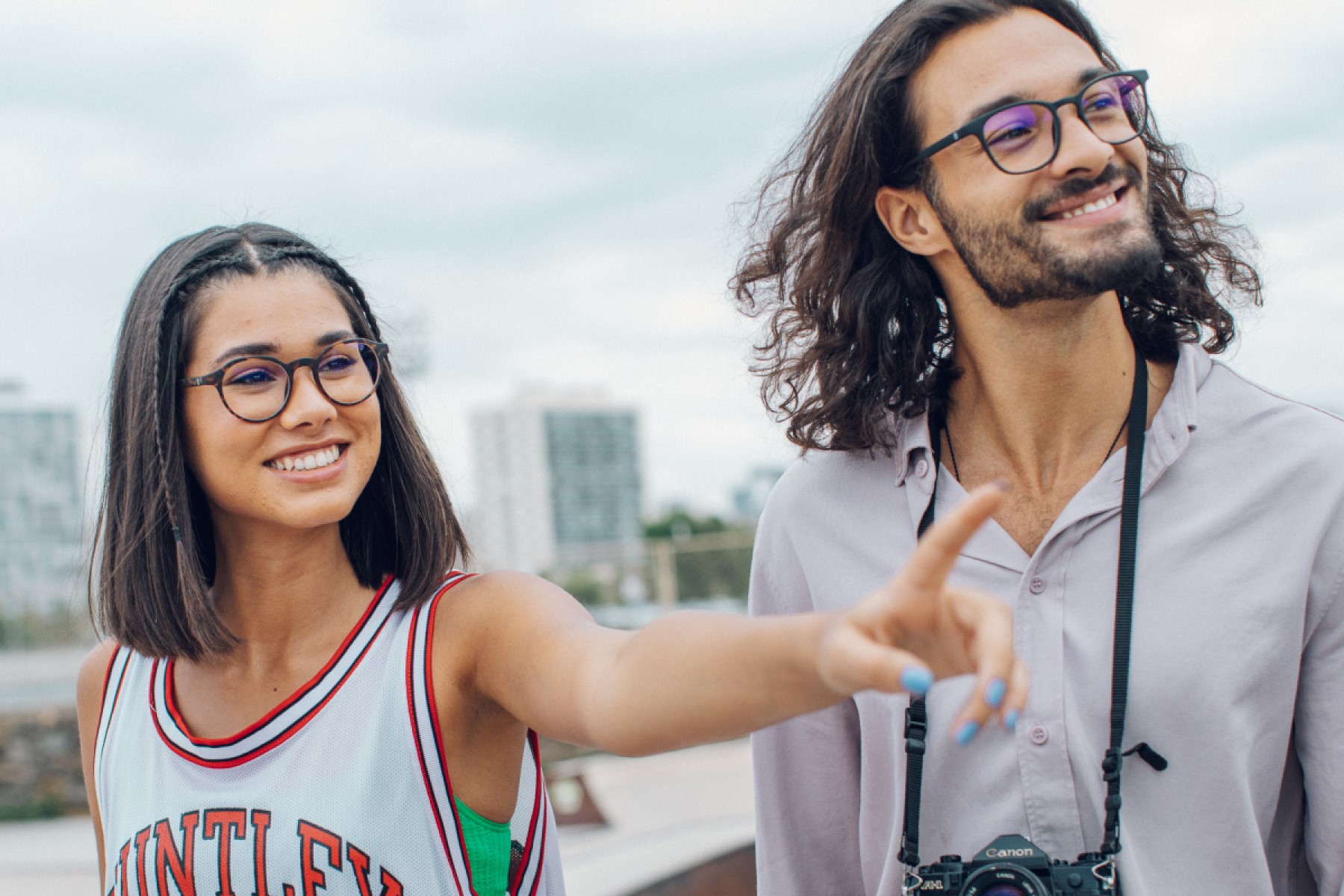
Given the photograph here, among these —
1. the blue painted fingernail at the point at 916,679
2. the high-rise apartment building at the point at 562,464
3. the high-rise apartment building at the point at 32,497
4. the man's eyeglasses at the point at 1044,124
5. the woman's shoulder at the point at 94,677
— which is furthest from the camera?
the high-rise apartment building at the point at 562,464

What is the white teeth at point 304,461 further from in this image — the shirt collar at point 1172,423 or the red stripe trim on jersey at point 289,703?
the shirt collar at point 1172,423

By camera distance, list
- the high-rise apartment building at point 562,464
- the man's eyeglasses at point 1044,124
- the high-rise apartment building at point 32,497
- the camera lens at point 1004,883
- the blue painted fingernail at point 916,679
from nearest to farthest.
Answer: the blue painted fingernail at point 916,679
the camera lens at point 1004,883
the man's eyeglasses at point 1044,124
the high-rise apartment building at point 32,497
the high-rise apartment building at point 562,464

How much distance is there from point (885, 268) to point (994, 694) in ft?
4.68

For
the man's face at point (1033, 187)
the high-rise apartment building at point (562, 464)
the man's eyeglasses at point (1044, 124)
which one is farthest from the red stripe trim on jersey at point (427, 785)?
the high-rise apartment building at point (562, 464)

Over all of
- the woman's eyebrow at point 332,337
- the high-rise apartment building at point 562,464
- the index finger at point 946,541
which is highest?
the woman's eyebrow at point 332,337

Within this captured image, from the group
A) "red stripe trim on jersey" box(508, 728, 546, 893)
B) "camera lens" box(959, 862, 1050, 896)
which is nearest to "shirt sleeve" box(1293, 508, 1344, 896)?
"camera lens" box(959, 862, 1050, 896)

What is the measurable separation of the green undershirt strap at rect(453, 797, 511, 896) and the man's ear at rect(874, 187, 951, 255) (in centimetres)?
125

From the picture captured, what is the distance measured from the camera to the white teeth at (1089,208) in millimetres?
1920

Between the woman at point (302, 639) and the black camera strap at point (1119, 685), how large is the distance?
1.85 ft

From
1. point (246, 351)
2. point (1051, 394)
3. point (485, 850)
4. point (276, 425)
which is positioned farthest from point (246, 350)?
point (1051, 394)

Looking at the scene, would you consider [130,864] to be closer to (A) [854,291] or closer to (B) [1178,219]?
(A) [854,291]

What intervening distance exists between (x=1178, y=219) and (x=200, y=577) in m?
1.97

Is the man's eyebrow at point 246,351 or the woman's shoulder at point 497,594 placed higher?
the man's eyebrow at point 246,351

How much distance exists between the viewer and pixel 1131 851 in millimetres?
1785
